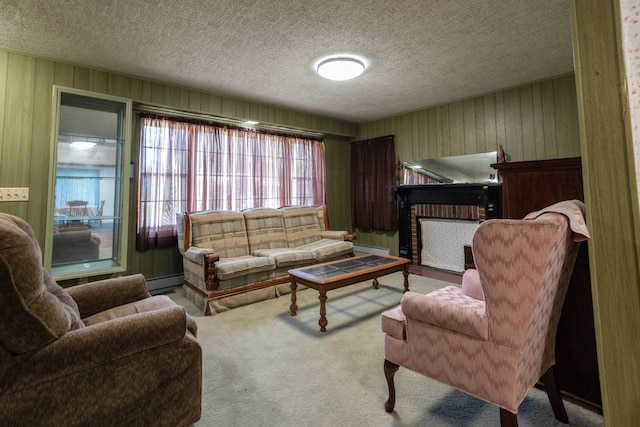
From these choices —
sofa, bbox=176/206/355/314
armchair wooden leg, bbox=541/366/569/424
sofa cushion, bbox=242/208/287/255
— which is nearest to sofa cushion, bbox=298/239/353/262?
sofa, bbox=176/206/355/314

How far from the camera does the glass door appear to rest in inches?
110

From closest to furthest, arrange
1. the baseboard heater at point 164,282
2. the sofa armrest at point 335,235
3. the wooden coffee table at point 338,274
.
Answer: the wooden coffee table at point 338,274 < the baseboard heater at point 164,282 < the sofa armrest at point 335,235

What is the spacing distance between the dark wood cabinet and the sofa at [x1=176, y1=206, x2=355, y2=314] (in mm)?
2506

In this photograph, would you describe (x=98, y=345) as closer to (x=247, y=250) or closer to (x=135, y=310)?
(x=135, y=310)

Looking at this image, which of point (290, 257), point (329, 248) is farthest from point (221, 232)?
point (329, 248)

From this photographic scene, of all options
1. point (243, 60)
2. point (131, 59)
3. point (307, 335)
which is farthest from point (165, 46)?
point (307, 335)

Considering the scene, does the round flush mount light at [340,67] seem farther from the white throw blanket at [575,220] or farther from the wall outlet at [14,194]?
the wall outlet at [14,194]

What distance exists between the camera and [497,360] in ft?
3.84

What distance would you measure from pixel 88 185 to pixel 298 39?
2644 millimetres

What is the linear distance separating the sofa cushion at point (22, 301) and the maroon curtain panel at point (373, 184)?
4626 millimetres

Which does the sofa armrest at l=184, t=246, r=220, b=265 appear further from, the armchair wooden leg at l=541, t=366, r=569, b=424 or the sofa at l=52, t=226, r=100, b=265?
the armchair wooden leg at l=541, t=366, r=569, b=424

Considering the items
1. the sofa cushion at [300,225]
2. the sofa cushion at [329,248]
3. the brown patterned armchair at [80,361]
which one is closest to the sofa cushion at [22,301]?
the brown patterned armchair at [80,361]

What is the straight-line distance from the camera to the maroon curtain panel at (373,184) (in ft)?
16.9

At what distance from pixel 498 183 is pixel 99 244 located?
4.91 m
